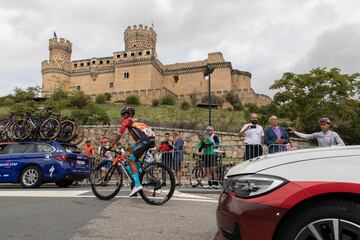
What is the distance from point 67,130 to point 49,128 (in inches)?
25.1

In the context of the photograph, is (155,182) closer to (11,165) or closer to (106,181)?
(106,181)

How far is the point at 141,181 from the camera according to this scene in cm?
725

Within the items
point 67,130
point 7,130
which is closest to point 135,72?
point 7,130

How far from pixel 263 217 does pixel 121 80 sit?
81594 millimetres

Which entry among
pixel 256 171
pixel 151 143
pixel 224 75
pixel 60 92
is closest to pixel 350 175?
pixel 256 171

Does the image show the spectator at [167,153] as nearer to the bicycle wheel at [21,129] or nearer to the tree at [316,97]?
the bicycle wheel at [21,129]

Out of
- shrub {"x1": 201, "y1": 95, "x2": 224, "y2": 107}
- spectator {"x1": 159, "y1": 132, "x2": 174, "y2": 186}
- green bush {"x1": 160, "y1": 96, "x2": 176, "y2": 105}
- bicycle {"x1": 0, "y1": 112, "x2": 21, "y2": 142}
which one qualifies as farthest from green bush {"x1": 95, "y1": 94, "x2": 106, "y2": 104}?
spectator {"x1": 159, "y1": 132, "x2": 174, "y2": 186}

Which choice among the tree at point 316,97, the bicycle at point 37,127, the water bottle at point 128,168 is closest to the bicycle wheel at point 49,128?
the bicycle at point 37,127

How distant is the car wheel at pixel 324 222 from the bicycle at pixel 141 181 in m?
4.02

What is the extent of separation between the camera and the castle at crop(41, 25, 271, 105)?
267ft

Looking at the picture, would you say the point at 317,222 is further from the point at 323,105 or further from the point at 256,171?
the point at 323,105

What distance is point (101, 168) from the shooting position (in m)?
7.80

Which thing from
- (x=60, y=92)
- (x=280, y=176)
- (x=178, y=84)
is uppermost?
(x=178, y=84)

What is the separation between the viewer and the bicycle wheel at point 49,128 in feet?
Result: 45.2
